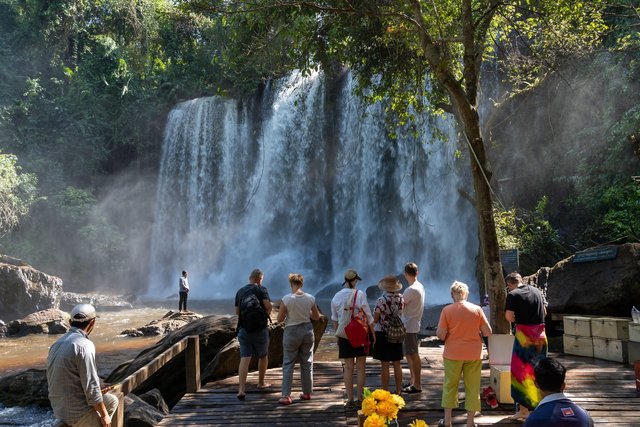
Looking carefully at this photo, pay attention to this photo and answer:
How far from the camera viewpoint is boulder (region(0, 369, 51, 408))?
10211 millimetres

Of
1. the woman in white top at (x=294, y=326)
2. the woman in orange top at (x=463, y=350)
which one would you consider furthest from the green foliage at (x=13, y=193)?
the woman in orange top at (x=463, y=350)

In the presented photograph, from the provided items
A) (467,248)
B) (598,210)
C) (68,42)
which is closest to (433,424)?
(598,210)

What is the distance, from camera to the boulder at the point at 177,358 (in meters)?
9.44

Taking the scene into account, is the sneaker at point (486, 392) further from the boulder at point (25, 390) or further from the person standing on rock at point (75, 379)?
the boulder at point (25, 390)

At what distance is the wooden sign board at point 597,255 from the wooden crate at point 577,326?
4.77 ft

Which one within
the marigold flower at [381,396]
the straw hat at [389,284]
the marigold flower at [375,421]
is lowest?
the marigold flower at [375,421]

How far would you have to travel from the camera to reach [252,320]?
7.00 m

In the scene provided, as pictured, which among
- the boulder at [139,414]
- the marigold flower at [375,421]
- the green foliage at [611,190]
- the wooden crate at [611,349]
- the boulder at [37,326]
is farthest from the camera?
the boulder at [37,326]

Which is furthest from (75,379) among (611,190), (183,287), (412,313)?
(611,190)

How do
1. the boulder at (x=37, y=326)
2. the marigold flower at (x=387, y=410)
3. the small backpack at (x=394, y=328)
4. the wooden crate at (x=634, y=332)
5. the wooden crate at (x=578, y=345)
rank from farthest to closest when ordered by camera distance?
the boulder at (x=37, y=326) → the wooden crate at (x=578, y=345) → the wooden crate at (x=634, y=332) → the small backpack at (x=394, y=328) → the marigold flower at (x=387, y=410)

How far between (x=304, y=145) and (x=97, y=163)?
1397 centimetres

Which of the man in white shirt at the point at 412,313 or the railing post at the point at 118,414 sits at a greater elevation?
the man in white shirt at the point at 412,313

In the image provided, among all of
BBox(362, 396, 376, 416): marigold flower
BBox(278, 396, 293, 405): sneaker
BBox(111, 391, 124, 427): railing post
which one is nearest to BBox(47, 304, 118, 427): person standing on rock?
BBox(111, 391, 124, 427): railing post

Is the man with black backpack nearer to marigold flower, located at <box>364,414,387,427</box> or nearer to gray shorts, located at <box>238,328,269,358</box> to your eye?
gray shorts, located at <box>238,328,269,358</box>
